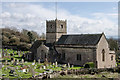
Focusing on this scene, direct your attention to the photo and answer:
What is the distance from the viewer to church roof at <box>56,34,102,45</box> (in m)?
32.8

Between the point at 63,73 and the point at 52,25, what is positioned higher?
the point at 52,25

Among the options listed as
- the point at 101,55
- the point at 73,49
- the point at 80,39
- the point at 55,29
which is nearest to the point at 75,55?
the point at 73,49

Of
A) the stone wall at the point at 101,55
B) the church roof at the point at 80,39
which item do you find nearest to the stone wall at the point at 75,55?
the stone wall at the point at 101,55

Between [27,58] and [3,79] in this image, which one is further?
[27,58]

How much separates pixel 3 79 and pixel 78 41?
17448 mm

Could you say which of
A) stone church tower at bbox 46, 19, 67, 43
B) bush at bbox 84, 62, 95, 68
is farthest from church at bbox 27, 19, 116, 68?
bush at bbox 84, 62, 95, 68

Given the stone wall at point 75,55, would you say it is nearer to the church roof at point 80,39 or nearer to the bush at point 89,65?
the church roof at point 80,39

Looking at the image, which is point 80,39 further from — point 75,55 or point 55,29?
point 55,29

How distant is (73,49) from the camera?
34406 mm

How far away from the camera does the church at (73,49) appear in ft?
106

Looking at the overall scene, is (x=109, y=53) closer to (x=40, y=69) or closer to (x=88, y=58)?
(x=88, y=58)

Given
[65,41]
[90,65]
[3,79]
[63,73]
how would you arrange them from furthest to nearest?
[65,41] → [90,65] → [63,73] → [3,79]

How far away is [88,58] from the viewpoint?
1276 inches

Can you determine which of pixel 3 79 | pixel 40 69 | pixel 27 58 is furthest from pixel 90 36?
pixel 3 79
